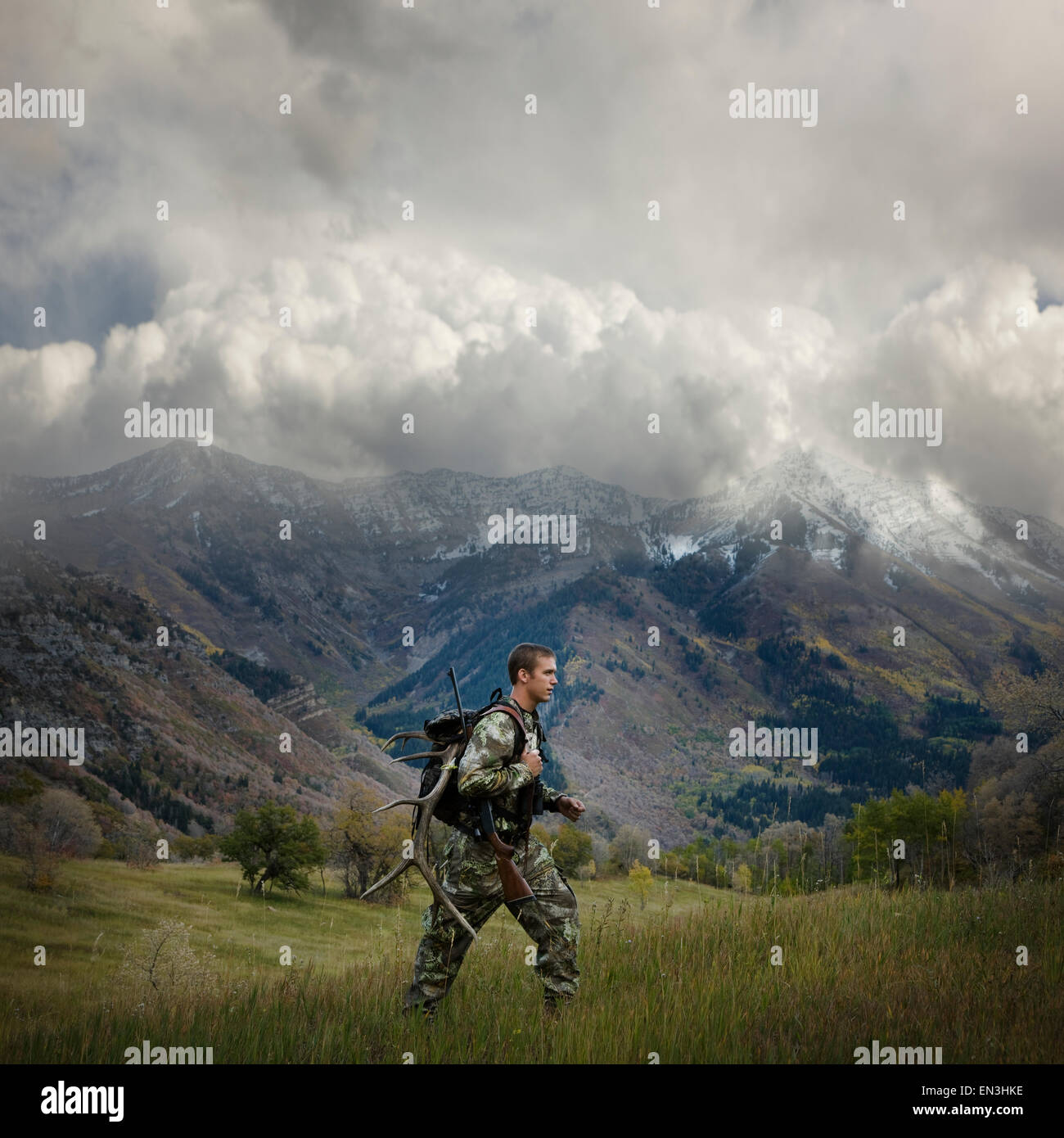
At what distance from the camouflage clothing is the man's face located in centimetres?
17

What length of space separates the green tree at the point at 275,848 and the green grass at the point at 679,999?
64.5 m

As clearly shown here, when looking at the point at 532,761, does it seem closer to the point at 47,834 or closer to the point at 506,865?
the point at 506,865

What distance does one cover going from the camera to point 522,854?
568 centimetres

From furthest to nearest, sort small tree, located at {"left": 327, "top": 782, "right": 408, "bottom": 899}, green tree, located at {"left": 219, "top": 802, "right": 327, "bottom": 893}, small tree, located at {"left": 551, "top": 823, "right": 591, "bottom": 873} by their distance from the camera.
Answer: small tree, located at {"left": 551, "top": 823, "right": 591, "bottom": 873} < small tree, located at {"left": 327, "top": 782, "right": 408, "bottom": 899} < green tree, located at {"left": 219, "top": 802, "right": 327, "bottom": 893}

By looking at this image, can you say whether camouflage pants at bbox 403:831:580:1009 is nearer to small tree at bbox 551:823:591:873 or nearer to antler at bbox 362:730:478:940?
antler at bbox 362:730:478:940

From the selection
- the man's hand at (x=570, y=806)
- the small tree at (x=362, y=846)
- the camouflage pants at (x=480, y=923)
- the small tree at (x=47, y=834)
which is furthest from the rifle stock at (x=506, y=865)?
the small tree at (x=47, y=834)

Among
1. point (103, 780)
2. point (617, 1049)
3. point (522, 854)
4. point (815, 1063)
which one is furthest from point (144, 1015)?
point (103, 780)

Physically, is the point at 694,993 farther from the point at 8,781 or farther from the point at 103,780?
the point at 103,780

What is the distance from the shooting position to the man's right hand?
544cm

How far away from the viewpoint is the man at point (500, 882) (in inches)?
213

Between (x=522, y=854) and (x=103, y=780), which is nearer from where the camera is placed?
(x=522, y=854)

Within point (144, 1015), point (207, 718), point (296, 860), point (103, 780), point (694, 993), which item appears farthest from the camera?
point (207, 718)

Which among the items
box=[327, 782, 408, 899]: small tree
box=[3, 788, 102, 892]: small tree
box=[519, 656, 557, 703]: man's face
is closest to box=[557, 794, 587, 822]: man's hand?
box=[519, 656, 557, 703]: man's face
